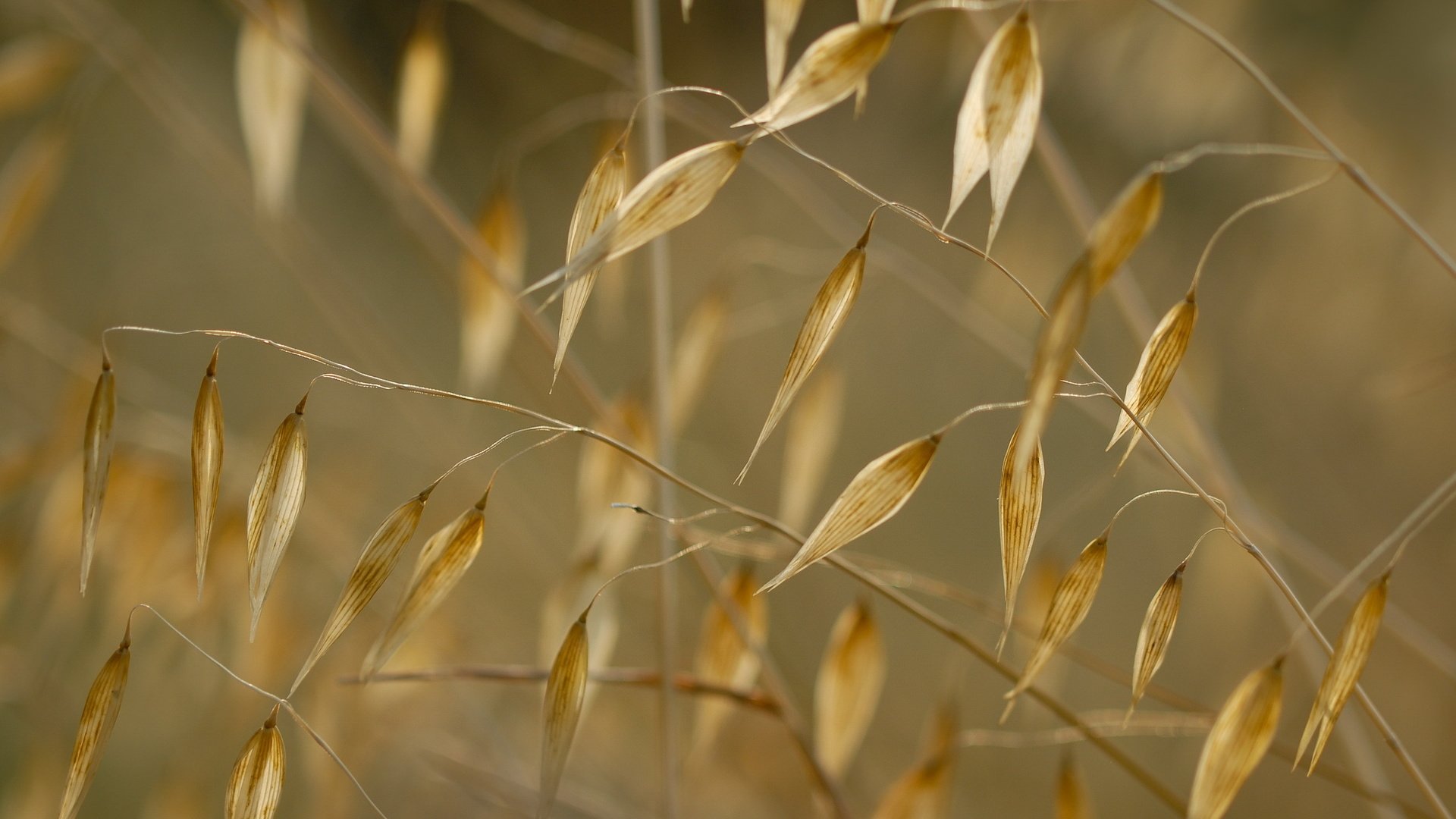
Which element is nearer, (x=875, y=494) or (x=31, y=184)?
(x=875, y=494)

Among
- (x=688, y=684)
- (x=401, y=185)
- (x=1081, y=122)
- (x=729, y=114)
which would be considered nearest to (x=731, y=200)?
(x=729, y=114)

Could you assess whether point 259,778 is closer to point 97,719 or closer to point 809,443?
point 97,719

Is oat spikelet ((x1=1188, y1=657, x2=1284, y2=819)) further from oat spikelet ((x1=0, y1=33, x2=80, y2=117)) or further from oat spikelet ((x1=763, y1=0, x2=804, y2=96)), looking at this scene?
oat spikelet ((x1=0, y1=33, x2=80, y2=117))

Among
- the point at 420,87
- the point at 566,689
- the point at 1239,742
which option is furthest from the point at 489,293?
the point at 1239,742

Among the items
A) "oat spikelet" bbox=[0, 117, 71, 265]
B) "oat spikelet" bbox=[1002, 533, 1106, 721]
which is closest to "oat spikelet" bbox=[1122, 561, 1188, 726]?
"oat spikelet" bbox=[1002, 533, 1106, 721]

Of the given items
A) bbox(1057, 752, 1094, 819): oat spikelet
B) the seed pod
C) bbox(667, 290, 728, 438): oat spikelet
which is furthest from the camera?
bbox(667, 290, 728, 438): oat spikelet

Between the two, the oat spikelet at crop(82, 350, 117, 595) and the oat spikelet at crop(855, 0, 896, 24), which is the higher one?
the oat spikelet at crop(855, 0, 896, 24)

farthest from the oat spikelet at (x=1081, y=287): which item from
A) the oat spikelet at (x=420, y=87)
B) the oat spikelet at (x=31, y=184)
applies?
the oat spikelet at (x=31, y=184)
